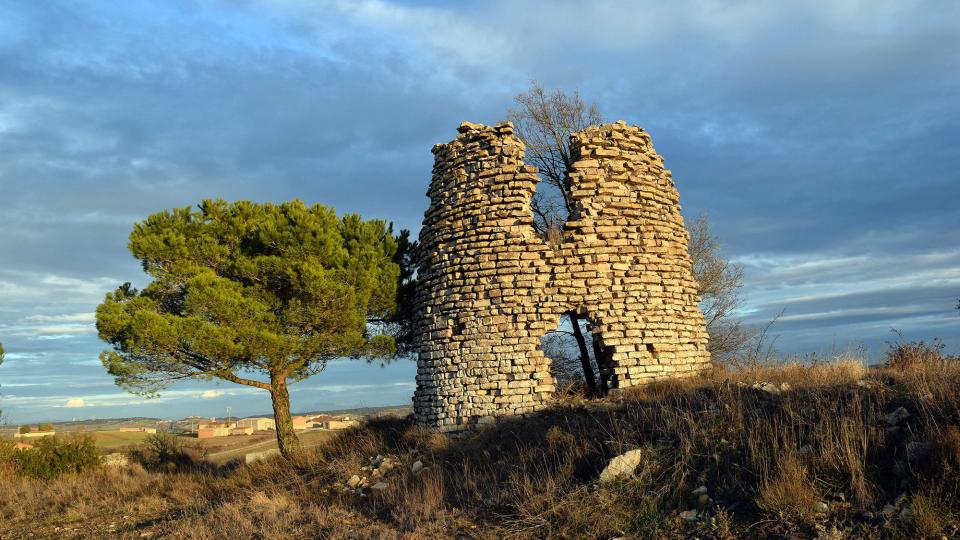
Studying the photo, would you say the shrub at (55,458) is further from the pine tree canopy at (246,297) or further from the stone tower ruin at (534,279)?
the stone tower ruin at (534,279)

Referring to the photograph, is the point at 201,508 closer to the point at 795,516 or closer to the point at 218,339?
the point at 218,339

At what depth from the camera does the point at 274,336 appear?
13898 millimetres

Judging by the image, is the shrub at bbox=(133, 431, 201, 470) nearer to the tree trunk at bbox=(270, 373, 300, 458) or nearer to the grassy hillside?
the tree trunk at bbox=(270, 373, 300, 458)

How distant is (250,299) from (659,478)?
9714 mm

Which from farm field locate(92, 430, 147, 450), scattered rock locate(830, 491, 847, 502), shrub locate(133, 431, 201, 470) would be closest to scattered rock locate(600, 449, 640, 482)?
scattered rock locate(830, 491, 847, 502)

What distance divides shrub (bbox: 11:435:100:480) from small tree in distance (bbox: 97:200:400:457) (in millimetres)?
4670

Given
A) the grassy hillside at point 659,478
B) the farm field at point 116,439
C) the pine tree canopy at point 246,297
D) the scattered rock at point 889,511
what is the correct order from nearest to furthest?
the scattered rock at point 889,511, the grassy hillside at point 659,478, the pine tree canopy at point 246,297, the farm field at point 116,439

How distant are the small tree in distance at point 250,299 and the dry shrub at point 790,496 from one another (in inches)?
389

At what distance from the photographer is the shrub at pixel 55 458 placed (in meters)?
16.8

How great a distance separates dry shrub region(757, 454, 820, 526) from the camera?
602 centimetres

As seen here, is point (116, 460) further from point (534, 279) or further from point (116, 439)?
point (534, 279)

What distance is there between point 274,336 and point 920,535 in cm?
1151

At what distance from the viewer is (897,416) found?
23.9 feet

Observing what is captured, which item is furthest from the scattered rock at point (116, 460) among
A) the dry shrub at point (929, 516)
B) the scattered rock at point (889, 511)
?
the dry shrub at point (929, 516)
